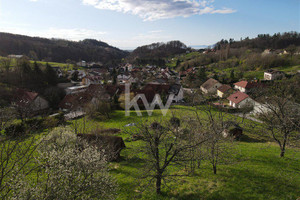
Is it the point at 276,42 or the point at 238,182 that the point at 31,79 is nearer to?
the point at 238,182

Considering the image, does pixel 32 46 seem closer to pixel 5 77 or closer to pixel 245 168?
pixel 5 77

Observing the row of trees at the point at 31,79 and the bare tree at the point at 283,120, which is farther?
the row of trees at the point at 31,79

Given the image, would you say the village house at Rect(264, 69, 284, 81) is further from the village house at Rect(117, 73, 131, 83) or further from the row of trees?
the row of trees

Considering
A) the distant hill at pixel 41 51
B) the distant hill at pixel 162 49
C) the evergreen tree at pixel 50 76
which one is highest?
the distant hill at pixel 162 49

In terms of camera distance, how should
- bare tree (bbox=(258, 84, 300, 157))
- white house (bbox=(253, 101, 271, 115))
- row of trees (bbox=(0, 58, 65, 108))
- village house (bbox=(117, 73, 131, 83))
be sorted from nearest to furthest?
bare tree (bbox=(258, 84, 300, 157)) → white house (bbox=(253, 101, 271, 115)) → row of trees (bbox=(0, 58, 65, 108)) → village house (bbox=(117, 73, 131, 83))

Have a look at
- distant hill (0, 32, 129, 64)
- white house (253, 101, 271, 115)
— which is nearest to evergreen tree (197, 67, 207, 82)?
white house (253, 101, 271, 115)

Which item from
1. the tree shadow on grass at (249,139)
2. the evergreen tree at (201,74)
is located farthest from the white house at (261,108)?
the evergreen tree at (201,74)

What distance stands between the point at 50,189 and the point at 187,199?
5942mm

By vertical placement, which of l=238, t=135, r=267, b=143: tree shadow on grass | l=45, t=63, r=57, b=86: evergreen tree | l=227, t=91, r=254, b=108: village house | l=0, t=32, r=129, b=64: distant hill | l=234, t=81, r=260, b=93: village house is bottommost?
l=238, t=135, r=267, b=143: tree shadow on grass

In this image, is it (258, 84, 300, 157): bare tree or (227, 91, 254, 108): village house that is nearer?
→ (258, 84, 300, 157): bare tree

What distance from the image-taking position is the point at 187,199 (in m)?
8.03

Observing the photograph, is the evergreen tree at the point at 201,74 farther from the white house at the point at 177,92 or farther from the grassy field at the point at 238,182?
the grassy field at the point at 238,182

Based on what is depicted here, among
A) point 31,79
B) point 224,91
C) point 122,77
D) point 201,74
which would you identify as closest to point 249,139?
point 224,91

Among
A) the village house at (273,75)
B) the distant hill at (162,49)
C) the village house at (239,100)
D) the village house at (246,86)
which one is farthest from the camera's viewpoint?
the distant hill at (162,49)
